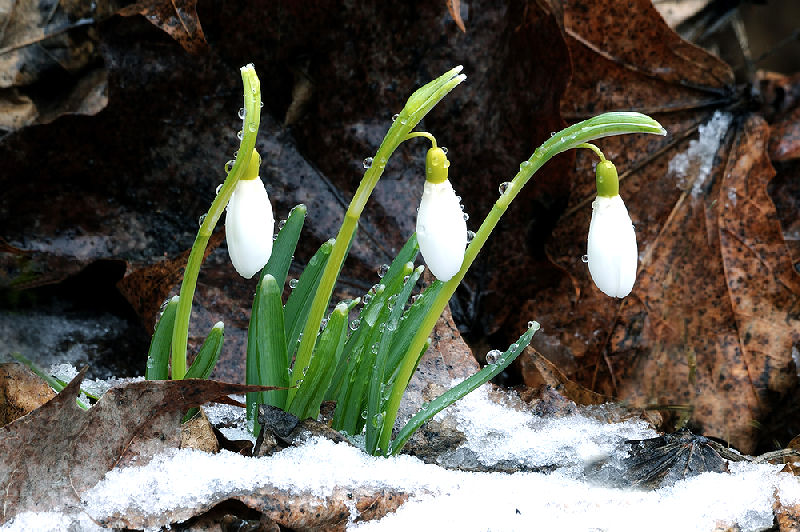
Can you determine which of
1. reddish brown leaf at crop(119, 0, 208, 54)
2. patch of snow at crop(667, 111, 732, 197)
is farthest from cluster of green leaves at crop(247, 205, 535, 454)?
patch of snow at crop(667, 111, 732, 197)

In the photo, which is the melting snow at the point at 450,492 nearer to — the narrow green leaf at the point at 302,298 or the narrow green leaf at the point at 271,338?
the narrow green leaf at the point at 271,338

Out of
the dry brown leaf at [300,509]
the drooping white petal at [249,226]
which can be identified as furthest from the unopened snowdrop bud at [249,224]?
the dry brown leaf at [300,509]


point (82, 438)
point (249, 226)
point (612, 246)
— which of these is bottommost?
point (82, 438)

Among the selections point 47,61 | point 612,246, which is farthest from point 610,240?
point 47,61

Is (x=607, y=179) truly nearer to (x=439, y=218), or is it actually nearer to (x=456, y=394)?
(x=439, y=218)

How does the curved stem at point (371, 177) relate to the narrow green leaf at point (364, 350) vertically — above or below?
above

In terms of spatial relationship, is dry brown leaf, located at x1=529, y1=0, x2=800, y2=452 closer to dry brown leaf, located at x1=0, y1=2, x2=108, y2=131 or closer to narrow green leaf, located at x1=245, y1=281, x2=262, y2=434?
narrow green leaf, located at x1=245, y1=281, x2=262, y2=434
